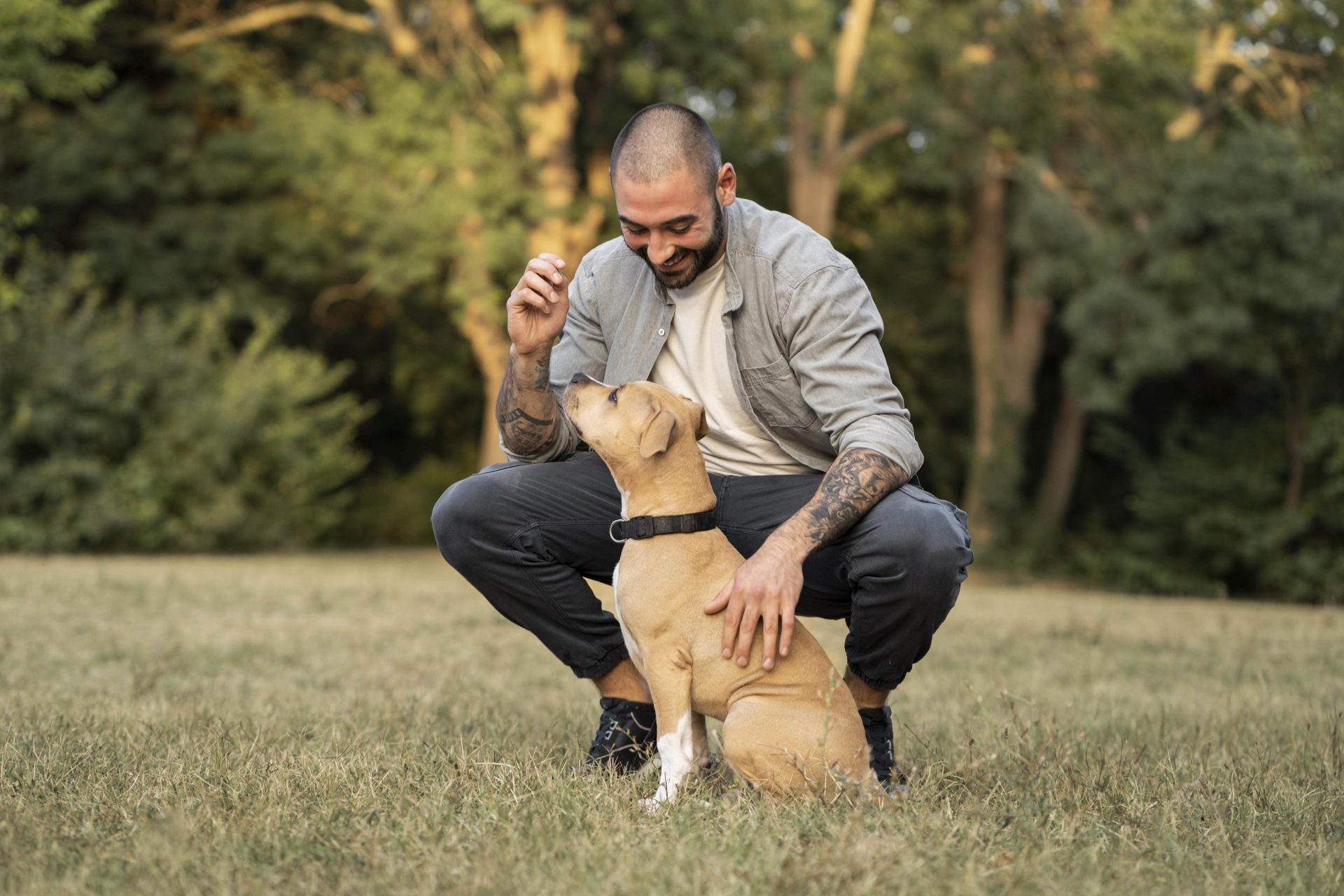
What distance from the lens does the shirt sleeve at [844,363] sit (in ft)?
12.6

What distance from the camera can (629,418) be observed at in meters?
3.81

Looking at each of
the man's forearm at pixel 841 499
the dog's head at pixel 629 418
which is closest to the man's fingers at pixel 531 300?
the dog's head at pixel 629 418

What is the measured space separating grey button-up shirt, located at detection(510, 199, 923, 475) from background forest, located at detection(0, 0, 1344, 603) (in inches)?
488

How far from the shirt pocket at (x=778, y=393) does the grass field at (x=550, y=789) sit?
3.27 feet

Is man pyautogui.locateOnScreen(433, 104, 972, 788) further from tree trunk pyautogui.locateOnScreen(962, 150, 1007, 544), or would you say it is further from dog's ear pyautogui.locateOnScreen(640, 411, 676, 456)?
tree trunk pyautogui.locateOnScreen(962, 150, 1007, 544)

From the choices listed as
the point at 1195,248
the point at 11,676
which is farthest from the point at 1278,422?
the point at 11,676

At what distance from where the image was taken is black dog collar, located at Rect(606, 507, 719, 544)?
365 centimetres

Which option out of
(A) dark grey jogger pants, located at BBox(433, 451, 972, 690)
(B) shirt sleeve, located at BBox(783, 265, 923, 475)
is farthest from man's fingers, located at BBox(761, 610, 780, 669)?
(B) shirt sleeve, located at BBox(783, 265, 923, 475)

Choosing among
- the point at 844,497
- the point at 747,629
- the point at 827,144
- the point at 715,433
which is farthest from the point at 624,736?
the point at 827,144

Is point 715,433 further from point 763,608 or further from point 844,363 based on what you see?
point 763,608

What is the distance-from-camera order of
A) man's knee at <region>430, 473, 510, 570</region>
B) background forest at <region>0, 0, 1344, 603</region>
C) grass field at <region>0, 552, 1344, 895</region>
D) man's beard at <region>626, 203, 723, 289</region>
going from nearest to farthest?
grass field at <region>0, 552, 1344, 895</region> → man's beard at <region>626, 203, 723, 289</region> → man's knee at <region>430, 473, 510, 570</region> → background forest at <region>0, 0, 1344, 603</region>

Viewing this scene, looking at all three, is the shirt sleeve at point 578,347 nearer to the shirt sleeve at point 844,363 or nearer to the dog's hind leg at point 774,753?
the shirt sleeve at point 844,363

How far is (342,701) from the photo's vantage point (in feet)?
17.6

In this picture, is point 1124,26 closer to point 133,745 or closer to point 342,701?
point 342,701
